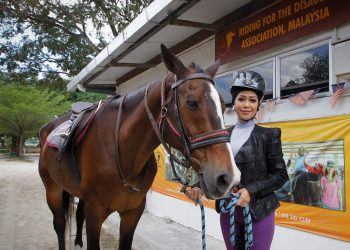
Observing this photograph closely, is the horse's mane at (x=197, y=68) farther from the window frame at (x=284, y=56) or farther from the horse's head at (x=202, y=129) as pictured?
the window frame at (x=284, y=56)

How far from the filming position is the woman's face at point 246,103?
75.5 inches

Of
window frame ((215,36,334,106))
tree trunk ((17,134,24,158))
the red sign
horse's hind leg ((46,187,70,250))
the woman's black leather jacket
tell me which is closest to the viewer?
the woman's black leather jacket

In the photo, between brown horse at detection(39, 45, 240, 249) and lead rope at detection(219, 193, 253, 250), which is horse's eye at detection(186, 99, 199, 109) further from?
lead rope at detection(219, 193, 253, 250)

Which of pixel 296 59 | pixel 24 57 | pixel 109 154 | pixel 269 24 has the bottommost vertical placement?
pixel 109 154

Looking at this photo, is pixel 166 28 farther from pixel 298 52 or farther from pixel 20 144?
pixel 20 144

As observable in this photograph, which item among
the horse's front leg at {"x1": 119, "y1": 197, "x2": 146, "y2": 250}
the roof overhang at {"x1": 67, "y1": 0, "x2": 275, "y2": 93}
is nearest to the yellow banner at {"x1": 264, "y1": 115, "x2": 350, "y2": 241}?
the roof overhang at {"x1": 67, "y1": 0, "x2": 275, "y2": 93}

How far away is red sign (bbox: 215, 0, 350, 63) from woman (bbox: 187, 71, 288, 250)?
172 centimetres

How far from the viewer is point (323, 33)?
10.8 feet

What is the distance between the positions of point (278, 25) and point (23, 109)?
2426 cm

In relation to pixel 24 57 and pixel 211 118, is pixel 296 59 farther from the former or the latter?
pixel 24 57

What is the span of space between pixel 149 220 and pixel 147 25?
355 centimetres

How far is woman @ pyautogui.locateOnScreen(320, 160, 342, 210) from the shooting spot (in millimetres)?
3041

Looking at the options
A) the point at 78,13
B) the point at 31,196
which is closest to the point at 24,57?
the point at 78,13

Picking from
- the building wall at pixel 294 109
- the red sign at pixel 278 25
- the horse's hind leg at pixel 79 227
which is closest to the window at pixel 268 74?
the building wall at pixel 294 109
